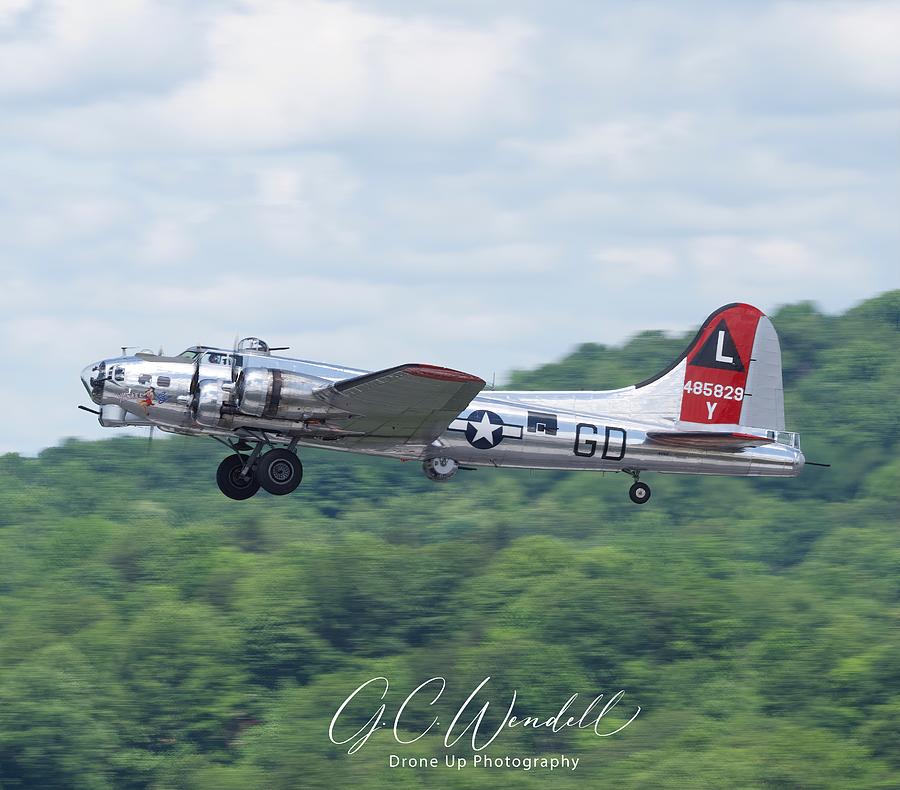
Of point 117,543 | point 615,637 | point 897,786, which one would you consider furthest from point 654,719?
point 117,543

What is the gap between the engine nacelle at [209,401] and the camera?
25.0 meters

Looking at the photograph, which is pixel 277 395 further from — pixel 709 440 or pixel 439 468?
pixel 709 440

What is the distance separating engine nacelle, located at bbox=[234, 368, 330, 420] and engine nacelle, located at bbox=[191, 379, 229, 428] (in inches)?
11.2

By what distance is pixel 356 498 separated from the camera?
8069cm

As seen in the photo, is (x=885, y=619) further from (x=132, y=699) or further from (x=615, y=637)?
(x=132, y=699)

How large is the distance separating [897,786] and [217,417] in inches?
1329

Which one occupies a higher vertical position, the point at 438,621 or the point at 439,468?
the point at 439,468

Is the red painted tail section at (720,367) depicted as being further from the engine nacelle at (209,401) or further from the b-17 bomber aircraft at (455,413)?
the engine nacelle at (209,401)

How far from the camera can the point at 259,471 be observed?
25766 millimetres

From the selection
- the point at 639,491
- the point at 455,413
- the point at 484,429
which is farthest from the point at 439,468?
the point at 639,491

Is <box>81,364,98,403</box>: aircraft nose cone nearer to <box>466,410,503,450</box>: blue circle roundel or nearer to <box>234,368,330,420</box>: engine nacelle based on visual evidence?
<box>234,368,330,420</box>: engine nacelle

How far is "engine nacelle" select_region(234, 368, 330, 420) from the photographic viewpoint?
81.9ft

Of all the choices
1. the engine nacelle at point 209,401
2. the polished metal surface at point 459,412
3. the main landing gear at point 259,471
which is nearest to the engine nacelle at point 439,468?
the polished metal surface at point 459,412

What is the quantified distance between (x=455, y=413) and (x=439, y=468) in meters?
1.73
